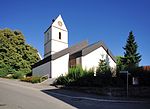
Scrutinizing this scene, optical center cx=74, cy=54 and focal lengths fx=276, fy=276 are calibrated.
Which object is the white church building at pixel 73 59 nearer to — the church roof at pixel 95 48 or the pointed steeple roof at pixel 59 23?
the church roof at pixel 95 48

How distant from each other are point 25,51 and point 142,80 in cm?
3291

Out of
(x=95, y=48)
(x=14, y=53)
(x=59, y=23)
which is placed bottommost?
(x=14, y=53)

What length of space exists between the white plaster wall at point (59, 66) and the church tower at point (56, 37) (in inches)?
347

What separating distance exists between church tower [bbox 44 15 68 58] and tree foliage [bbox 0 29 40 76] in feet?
12.3

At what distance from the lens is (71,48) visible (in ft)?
142

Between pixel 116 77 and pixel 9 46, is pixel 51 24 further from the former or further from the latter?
pixel 116 77

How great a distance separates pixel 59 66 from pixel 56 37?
1216cm

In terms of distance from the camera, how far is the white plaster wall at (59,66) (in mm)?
40000

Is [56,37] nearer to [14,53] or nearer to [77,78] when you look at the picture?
[14,53]

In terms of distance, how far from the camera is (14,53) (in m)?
51.2

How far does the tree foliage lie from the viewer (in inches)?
1965

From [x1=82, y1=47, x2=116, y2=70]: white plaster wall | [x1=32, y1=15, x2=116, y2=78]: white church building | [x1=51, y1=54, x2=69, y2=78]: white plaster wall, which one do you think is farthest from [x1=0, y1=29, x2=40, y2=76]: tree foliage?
[x1=82, y1=47, x2=116, y2=70]: white plaster wall

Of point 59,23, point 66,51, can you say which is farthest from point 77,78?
point 59,23

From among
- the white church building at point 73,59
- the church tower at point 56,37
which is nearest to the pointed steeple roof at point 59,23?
the church tower at point 56,37
